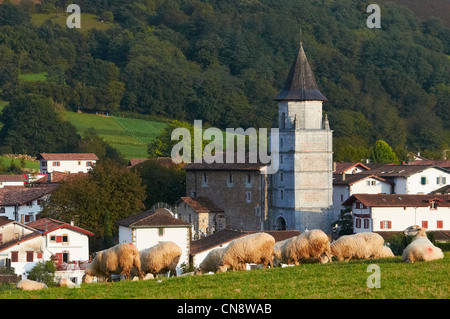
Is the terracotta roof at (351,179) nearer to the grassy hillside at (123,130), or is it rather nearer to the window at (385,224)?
the window at (385,224)

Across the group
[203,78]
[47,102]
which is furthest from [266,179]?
[203,78]

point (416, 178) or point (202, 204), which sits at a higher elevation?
point (416, 178)

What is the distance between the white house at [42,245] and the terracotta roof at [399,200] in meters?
15.6

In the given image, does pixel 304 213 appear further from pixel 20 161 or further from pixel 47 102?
pixel 47 102

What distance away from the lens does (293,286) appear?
1061 inches

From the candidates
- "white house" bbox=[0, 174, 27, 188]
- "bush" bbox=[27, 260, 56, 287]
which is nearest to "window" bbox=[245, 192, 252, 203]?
"bush" bbox=[27, 260, 56, 287]

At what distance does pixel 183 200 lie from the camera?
76312 millimetres

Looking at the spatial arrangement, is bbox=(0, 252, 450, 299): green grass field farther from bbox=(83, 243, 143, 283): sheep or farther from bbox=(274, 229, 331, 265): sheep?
→ bbox=(83, 243, 143, 283): sheep

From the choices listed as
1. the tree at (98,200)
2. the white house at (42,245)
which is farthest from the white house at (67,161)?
the white house at (42,245)

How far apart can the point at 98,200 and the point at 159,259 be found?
111 ft

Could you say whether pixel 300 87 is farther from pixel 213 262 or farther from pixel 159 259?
pixel 213 262

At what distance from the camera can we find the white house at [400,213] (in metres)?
65.6

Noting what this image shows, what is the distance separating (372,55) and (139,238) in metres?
103

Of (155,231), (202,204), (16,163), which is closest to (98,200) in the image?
(202,204)
